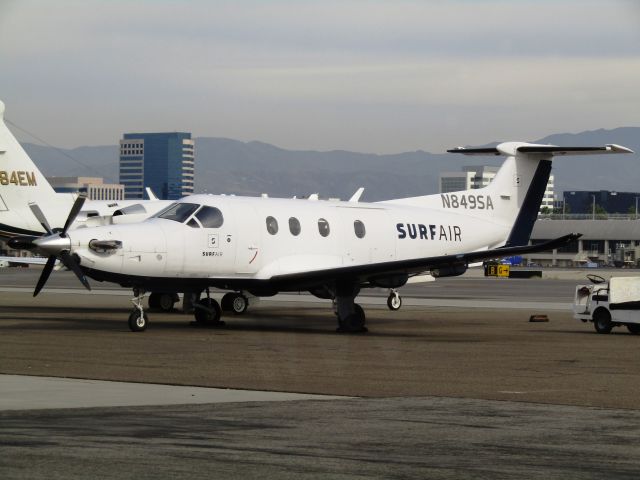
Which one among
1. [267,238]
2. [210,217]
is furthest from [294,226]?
[210,217]

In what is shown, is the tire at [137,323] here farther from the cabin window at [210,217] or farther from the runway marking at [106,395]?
the runway marking at [106,395]

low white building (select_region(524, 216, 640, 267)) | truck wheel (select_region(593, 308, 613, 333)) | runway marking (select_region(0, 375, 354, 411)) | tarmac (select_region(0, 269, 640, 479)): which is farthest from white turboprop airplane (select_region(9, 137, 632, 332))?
low white building (select_region(524, 216, 640, 267))

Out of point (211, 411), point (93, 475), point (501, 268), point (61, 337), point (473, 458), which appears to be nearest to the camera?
point (93, 475)

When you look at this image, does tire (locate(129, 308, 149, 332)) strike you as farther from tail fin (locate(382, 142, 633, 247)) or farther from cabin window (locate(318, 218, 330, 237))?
tail fin (locate(382, 142, 633, 247))

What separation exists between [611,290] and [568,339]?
2.88 meters

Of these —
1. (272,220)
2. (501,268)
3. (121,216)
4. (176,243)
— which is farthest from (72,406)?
(501,268)

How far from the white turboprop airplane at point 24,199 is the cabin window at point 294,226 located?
8035 mm

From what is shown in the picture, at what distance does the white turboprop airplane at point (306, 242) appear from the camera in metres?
28.5

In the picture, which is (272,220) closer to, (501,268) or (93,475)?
(93,475)

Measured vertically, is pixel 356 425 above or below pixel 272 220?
below

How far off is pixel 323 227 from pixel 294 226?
1103 millimetres

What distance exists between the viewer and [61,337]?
2694cm

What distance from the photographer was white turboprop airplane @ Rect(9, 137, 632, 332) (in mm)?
28469

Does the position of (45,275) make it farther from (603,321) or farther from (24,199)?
(603,321)
